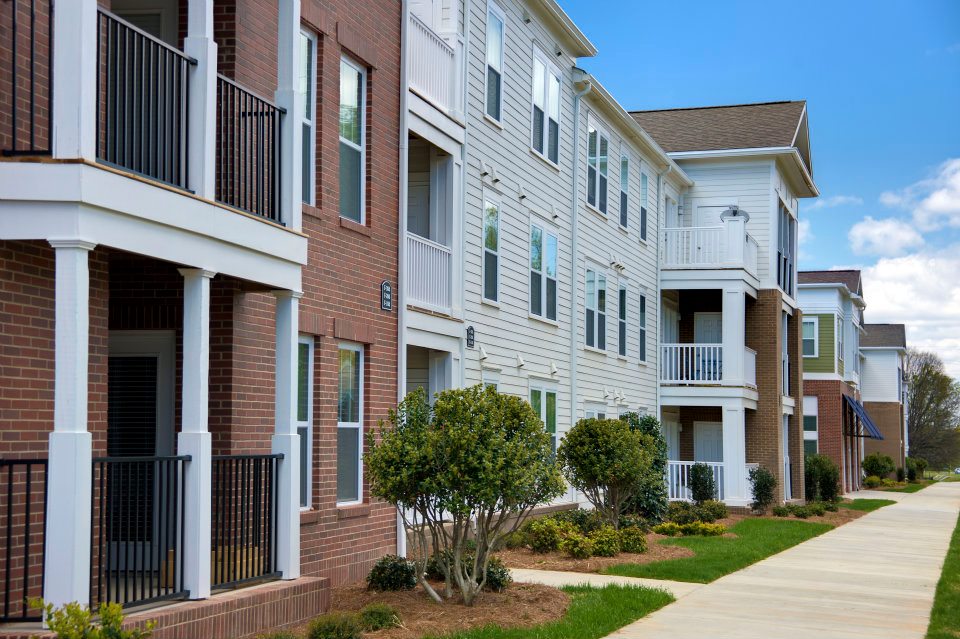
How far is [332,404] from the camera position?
13.5 metres

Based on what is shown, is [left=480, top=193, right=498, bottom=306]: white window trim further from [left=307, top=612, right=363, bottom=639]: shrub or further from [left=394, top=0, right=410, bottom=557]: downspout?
[left=307, top=612, right=363, bottom=639]: shrub

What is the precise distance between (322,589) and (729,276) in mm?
21492

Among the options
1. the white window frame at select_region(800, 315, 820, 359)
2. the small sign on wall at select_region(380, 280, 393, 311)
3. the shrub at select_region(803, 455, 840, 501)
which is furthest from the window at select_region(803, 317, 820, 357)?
the small sign on wall at select_region(380, 280, 393, 311)

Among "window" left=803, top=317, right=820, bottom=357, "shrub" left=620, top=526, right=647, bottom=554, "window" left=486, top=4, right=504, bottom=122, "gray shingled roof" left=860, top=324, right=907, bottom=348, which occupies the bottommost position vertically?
"shrub" left=620, top=526, right=647, bottom=554

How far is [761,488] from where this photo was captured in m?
29.7

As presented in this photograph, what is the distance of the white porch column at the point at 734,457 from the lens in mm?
30375

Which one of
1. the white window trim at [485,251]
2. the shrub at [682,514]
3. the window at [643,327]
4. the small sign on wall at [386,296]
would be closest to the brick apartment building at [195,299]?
the small sign on wall at [386,296]

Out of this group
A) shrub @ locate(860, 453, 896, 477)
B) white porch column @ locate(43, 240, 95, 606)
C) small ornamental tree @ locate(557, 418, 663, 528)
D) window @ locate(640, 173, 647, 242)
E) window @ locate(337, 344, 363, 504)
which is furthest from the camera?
shrub @ locate(860, 453, 896, 477)

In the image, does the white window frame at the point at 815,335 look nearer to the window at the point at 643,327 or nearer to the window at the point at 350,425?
the window at the point at 643,327

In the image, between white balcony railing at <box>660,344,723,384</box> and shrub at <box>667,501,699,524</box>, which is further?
white balcony railing at <box>660,344,723,384</box>

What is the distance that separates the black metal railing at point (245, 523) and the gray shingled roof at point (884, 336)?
66.4 meters

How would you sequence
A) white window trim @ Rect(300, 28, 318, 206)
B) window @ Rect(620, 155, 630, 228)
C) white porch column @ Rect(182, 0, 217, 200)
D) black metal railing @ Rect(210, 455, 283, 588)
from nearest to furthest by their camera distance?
white porch column @ Rect(182, 0, 217, 200) < black metal railing @ Rect(210, 455, 283, 588) < white window trim @ Rect(300, 28, 318, 206) < window @ Rect(620, 155, 630, 228)

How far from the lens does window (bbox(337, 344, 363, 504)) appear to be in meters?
13.9

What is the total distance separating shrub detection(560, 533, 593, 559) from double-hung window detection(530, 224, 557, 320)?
506 centimetres
